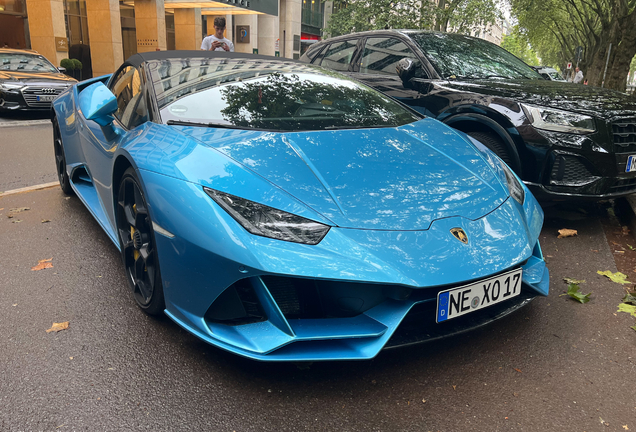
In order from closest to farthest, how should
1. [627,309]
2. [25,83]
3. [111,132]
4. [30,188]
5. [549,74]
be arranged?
[627,309]
[111,132]
[30,188]
[549,74]
[25,83]

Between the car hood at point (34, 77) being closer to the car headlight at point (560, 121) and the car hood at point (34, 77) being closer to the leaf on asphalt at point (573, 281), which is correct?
the car headlight at point (560, 121)

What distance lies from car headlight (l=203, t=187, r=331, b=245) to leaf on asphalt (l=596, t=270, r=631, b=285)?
214cm

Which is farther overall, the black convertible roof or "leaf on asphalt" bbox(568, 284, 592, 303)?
the black convertible roof

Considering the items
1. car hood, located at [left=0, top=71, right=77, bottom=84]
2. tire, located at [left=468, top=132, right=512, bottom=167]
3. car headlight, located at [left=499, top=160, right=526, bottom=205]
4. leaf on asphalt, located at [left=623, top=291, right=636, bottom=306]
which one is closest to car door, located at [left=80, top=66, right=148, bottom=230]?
car headlight, located at [left=499, top=160, right=526, bottom=205]

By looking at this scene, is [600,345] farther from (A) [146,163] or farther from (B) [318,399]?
(A) [146,163]

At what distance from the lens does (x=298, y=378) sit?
80.1 inches

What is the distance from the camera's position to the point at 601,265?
10.9 feet

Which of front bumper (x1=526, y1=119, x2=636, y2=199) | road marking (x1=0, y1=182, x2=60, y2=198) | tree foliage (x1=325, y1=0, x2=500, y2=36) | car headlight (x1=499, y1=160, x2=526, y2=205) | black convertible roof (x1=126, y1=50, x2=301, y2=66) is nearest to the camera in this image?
car headlight (x1=499, y1=160, x2=526, y2=205)

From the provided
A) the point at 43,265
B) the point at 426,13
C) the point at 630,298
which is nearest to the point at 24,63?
the point at 43,265

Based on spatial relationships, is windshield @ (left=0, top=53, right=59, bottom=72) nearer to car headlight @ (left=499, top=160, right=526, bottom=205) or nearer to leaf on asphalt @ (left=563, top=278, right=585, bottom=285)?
car headlight @ (left=499, top=160, right=526, bottom=205)

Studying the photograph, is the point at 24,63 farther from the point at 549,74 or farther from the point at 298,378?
the point at 298,378

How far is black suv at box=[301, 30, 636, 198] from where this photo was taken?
3.64 m

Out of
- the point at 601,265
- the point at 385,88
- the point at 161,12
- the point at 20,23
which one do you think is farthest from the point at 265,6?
the point at 601,265

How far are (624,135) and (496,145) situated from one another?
894 millimetres
